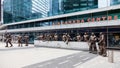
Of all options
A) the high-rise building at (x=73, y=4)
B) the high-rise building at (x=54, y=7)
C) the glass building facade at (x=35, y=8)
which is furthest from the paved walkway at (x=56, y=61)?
the high-rise building at (x=54, y=7)

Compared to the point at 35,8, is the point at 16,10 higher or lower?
lower

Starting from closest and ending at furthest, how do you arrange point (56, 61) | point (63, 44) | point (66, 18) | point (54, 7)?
point (56, 61) < point (63, 44) < point (66, 18) < point (54, 7)

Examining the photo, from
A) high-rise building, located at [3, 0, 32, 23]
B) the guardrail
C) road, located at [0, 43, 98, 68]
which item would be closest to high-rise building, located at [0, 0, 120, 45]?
high-rise building, located at [3, 0, 32, 23]

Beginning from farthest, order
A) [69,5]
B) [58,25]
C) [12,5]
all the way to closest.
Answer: [12,5]
[69,5]
[58,25]

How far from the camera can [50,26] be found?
2981cm

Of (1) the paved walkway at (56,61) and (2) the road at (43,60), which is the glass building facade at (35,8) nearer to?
(2) the road at (43,60)

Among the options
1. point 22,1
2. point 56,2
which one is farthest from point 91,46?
A: point 22,1

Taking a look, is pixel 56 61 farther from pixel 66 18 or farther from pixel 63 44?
pixel 66 18

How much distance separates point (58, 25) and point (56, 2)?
1025cm

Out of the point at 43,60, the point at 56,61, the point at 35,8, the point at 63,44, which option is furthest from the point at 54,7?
the point at 56,61

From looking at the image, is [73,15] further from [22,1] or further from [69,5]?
[22,1]

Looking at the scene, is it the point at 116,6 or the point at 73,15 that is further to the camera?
the point at 73,15

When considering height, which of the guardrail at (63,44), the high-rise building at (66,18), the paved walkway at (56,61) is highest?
the high-rise building at (66,18)

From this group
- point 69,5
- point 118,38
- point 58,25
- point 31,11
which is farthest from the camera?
point 31,11
